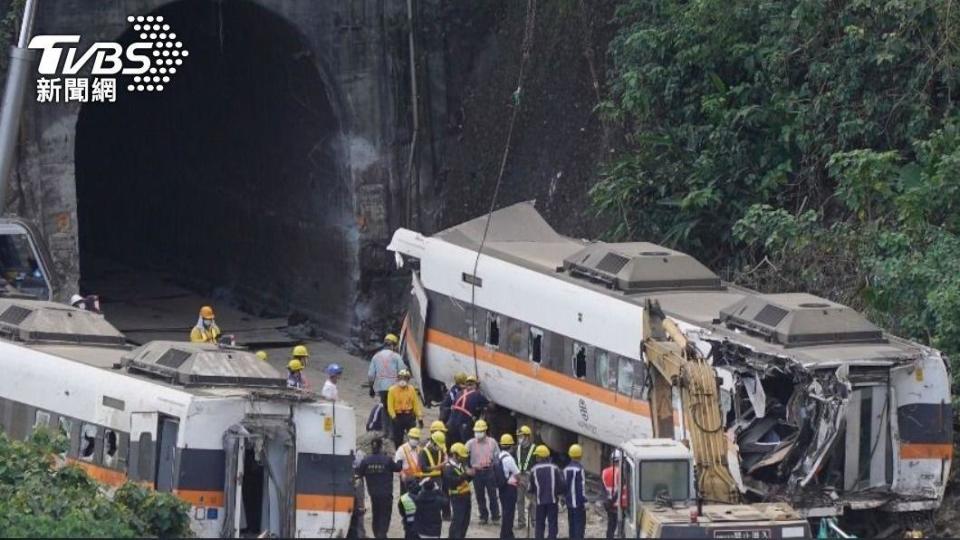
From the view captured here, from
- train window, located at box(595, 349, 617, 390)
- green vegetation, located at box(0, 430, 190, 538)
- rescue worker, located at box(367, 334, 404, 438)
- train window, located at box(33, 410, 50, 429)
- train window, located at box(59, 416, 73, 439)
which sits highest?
rescue worker, located at box(367, 334, 404, 438)

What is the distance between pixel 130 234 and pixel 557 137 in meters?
13.0

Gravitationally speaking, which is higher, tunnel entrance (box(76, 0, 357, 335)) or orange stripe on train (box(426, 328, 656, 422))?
tunnel entrance (box(76, 0, 357, 335))

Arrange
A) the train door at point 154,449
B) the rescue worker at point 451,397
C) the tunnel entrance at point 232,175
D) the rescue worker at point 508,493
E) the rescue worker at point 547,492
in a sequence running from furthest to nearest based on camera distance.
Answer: the tunnel entrance at point 232,175 → the rescue worker at point 451,397 → the rescue worker at point 508,493 → the rescue worker at point 547,492 → the train door at point 154,449

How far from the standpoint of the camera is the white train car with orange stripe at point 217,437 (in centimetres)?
2228

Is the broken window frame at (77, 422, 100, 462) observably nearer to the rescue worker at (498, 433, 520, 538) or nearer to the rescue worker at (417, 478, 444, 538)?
the rescue worker at (417, 478, 444, 538)

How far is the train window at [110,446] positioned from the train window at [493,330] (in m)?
6.43

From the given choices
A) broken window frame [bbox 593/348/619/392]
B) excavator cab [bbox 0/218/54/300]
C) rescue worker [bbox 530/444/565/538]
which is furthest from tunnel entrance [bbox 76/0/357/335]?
rescue worker [bbox 530/444/565/538]

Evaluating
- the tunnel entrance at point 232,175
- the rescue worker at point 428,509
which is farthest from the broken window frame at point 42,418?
the tunnel entrance at point 232,175

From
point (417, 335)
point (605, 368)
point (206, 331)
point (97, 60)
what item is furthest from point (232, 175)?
point (605, 368)

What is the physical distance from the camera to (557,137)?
3572 cm

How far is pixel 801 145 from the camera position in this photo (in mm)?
30703

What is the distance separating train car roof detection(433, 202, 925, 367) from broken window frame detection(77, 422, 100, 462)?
21.0 feet

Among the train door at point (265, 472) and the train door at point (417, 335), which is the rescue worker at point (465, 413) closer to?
the train door at point (417, 335)

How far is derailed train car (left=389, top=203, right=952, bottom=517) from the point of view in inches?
927
